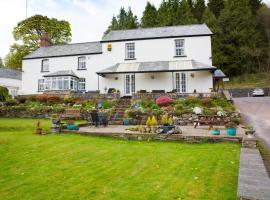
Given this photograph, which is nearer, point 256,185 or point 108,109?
point 256,185

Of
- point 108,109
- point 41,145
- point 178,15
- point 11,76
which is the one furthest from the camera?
point 178,15

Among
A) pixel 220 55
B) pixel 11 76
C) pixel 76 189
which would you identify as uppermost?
pixel 220 55

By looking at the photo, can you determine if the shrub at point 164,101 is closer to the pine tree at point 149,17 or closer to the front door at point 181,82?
the front door at point 181,82

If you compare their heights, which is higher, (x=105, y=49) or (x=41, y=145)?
(x=105, y=49)

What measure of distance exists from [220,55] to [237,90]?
33.1 ft

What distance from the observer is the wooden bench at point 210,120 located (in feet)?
47.3

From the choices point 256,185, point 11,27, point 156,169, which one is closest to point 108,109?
point 156,169

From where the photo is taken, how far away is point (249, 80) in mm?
52250

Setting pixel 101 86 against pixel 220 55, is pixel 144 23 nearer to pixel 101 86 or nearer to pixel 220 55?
pixel 220 55

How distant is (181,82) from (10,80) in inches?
1539

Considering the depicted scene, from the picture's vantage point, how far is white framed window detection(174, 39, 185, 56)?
26528 millimetres

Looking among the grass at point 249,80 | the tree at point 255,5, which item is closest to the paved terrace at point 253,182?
the grass at point 249,80

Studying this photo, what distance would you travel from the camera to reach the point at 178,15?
5909 cm

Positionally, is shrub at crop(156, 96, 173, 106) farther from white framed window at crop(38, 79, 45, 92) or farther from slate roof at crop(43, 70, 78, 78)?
white framed window at crop(38, 79, 45, 92)
